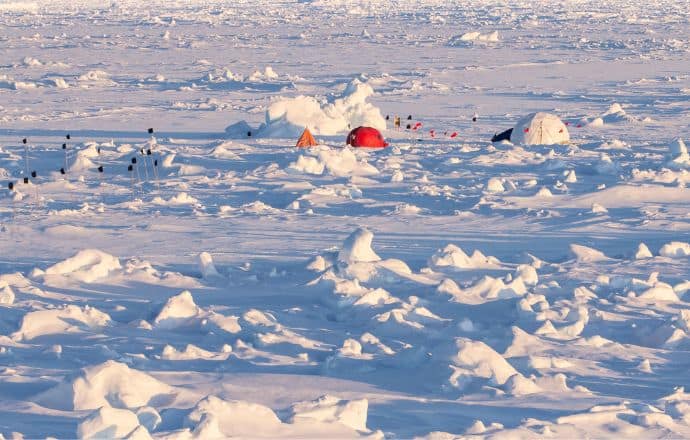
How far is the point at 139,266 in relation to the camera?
1100 cm

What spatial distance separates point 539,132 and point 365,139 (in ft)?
9.54

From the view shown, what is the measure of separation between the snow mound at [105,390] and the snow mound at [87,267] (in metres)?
4.01

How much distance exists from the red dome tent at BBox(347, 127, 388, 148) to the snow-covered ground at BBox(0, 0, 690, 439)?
0.39 metres

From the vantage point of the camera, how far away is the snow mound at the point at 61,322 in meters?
8.59

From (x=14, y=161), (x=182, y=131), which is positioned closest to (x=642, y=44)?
(x=182, y=131)

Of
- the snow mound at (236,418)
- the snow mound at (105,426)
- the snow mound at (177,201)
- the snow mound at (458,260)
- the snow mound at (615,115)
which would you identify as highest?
the snow mound at (105,426)

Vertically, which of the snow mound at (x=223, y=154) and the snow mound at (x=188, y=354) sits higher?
the snow mound at (x=188, y=354)

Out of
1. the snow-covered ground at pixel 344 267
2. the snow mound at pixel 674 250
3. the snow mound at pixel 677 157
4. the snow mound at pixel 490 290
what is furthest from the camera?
the snow mound at pixel 677 157

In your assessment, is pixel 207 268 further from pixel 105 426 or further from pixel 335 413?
pixel 105 426

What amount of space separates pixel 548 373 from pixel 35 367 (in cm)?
314

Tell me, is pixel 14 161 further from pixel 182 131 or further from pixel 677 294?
pixel 677 294

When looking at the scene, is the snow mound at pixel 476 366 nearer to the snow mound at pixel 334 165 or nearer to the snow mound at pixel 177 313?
the snow mound at pixel 177 313

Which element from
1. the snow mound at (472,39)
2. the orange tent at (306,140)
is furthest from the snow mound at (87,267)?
the snow mound at (472,39)

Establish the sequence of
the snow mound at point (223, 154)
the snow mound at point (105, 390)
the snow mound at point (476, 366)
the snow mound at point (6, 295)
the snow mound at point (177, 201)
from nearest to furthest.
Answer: the snow mound at point (105, 390) → the snow mound at point (476, 366) → the snow mound at point (6, 295) → the snow mound at point (177, 201) → the snow mound at point (223, 154)
